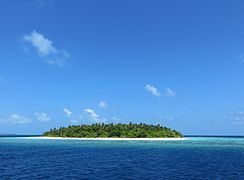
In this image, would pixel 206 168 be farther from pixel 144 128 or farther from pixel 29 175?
pixel 144 128

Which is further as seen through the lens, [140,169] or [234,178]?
[140,169]

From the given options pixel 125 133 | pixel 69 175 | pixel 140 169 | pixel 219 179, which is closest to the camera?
pixel 219 179

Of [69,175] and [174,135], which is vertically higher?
[174,135]

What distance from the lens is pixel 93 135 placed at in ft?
620

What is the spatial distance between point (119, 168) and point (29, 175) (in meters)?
14.6

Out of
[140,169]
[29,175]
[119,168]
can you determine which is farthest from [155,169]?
[29,175]

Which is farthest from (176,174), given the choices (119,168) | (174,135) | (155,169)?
(174,135)

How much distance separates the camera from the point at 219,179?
139ft

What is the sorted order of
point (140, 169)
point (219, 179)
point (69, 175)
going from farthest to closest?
point (140, 169), point (69, 175), point (219, 179)

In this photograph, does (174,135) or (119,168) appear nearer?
(119,168)

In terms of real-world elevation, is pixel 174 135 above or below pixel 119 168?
above

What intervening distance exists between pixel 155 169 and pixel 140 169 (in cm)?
240

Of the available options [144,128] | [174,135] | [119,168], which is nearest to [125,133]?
[144,128]

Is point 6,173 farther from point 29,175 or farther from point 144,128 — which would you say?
point 144,128
